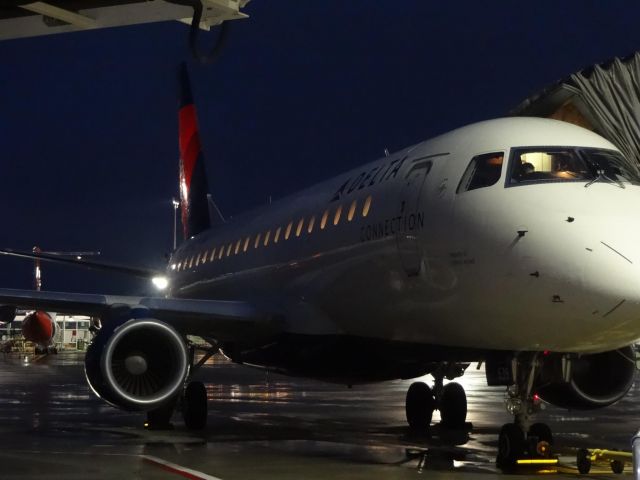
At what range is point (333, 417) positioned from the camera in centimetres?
1705

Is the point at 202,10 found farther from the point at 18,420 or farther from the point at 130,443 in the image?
the point at 18,420

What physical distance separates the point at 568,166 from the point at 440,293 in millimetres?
1741

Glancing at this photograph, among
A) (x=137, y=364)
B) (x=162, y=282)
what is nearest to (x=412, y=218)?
(x=137, y=364)

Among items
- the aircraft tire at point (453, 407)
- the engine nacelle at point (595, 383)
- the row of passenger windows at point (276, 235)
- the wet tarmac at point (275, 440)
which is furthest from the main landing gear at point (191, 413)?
the engine nacelle at point (595, 383)

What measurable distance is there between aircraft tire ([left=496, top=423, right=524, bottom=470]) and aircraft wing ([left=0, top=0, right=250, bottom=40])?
20.3 feet

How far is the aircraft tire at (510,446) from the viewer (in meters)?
9.84

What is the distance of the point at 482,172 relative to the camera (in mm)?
10008

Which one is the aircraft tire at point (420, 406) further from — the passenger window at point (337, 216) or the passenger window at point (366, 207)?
the passenger window at point (366, 207)

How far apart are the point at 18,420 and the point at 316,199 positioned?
6249 mm

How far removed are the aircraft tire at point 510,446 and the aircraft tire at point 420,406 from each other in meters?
5.14

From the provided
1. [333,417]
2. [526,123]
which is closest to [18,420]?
[333,417]

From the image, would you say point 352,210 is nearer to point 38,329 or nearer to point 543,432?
point 543,432

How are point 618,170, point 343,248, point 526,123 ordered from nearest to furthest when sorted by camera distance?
point 618,170, point 526,123, point 343,248

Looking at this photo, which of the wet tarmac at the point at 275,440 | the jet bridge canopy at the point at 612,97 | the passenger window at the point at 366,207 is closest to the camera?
the wet tarmac at the point at 275,440
